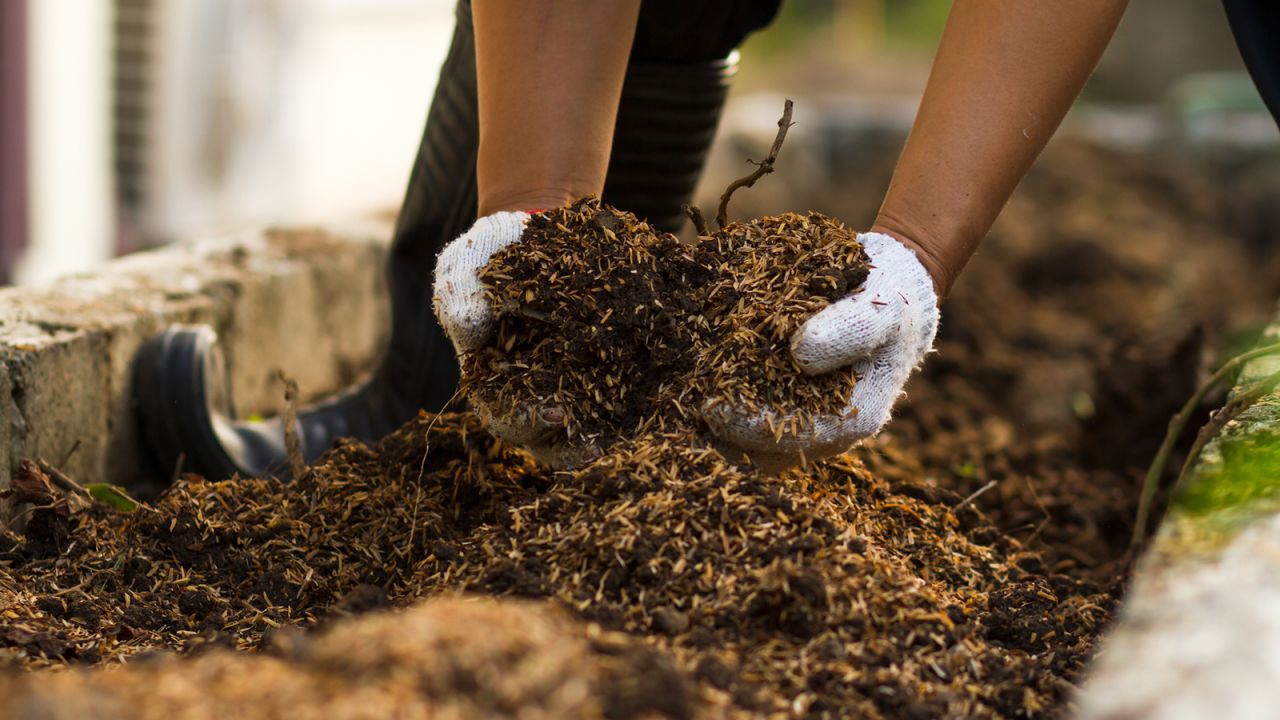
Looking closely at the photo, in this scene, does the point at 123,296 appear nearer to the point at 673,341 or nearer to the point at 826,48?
the point at 673,341

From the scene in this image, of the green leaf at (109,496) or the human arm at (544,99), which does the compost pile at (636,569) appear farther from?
the human arm at (544,99)

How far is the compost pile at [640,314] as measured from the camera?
65.0 inches

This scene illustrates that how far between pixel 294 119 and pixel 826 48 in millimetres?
10835

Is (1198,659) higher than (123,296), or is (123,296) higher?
(1198,659)

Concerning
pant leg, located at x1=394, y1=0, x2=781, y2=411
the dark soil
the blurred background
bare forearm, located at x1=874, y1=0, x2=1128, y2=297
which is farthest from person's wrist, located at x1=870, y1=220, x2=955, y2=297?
the blurred background

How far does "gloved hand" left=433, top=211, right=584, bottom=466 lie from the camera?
1697mm

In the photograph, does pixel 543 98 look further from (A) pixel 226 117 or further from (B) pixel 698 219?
(A) pixel 226 117

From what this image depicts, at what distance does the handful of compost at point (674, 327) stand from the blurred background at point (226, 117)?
6.55ft

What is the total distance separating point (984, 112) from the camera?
1744 mm

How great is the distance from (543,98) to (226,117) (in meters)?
5.60

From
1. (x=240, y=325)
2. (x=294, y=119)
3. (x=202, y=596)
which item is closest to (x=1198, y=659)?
(x=202, y=596)

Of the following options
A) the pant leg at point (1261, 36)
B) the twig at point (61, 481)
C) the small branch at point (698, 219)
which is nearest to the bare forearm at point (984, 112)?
the small branch at point (698, 219)

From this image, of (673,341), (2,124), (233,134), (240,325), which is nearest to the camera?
(673,341)

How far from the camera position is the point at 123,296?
2.57 m
